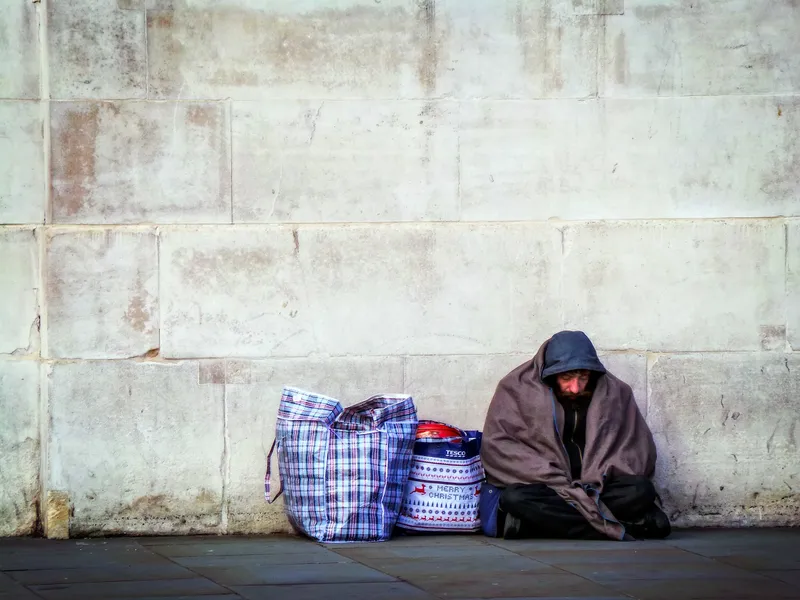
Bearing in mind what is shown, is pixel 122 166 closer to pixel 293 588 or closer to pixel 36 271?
pixel 36 271

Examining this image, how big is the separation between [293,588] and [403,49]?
2.99 meters

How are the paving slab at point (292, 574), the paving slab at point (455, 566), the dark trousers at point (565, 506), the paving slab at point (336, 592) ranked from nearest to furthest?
the paving slab at point (336, 592) < the paving slab at point (292, 574) < the paving slab at point (455, 566) < the dark trousers at point (565, 506)

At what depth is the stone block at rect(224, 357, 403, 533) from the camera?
6.41m

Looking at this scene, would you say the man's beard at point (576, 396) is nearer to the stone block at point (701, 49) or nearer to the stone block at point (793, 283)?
the stone block at point (793, 283)

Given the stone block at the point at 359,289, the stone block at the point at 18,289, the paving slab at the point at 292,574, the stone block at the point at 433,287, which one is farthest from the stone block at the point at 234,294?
the paving slab at the point at 292,574

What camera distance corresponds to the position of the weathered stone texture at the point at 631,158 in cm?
650

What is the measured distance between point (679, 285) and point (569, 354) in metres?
0.84

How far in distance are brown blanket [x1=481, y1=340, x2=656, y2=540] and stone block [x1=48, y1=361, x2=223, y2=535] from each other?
4.92ft

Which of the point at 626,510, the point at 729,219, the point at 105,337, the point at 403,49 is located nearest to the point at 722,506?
the point at 626,510

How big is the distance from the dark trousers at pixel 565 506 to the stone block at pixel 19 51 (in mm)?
3304

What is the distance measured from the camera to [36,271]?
6316 millimetres

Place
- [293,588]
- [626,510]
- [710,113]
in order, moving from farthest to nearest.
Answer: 1. [710,113]
2. [626,510]
3. [293,588]

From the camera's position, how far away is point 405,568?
538cm

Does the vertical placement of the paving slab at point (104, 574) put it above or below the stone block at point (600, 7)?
below
